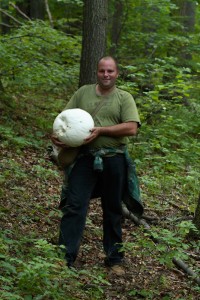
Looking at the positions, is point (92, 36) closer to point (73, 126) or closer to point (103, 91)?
point (103, 91)

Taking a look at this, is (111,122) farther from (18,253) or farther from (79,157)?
(18,253)

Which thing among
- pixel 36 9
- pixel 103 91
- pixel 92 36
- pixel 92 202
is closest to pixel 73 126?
pixel 103 91

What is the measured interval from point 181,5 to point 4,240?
13979mm

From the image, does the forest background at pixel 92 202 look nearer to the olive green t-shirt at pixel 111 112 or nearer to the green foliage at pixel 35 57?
the green foliage at pixel 35 57

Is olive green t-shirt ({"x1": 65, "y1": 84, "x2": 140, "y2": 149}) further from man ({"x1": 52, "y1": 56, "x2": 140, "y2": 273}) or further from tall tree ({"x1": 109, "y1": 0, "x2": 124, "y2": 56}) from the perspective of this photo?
tall tree ({"x1": 109, "y1": 0, "x2": 124, "y2": 56})

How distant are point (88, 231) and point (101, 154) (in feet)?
4.93

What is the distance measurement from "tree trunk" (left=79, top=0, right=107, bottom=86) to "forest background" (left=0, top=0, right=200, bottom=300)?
4 centimetres

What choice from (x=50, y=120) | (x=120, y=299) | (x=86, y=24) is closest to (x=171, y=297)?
(x=120, y=299)

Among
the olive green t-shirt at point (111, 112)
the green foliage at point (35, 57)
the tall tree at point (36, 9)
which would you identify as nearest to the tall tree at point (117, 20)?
the tall tree at point (36, 9)

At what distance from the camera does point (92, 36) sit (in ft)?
25.3

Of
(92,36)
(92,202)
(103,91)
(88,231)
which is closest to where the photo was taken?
(103,91)

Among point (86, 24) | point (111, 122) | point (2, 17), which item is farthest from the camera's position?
point (2, 17)

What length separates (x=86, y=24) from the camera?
7695 mm

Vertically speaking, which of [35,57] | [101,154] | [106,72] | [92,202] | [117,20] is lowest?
[92,202]
